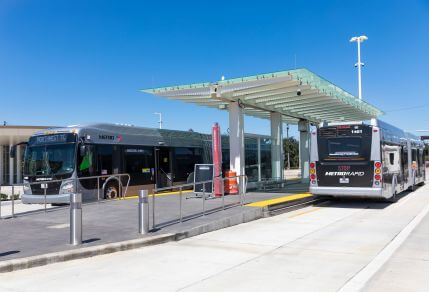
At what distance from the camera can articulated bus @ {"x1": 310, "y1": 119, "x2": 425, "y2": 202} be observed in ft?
47.4

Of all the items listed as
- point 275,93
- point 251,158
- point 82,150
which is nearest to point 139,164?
point 82,150

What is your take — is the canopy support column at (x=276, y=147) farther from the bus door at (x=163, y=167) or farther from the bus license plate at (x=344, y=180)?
the bus license plate at (x=344, y=180)

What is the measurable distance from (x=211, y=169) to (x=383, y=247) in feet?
25.1

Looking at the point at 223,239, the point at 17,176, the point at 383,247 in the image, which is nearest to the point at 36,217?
the point at 223,239

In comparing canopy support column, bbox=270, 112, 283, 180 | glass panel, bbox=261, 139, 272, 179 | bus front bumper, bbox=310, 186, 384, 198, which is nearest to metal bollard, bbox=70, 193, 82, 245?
bus front bumper, bbox=310, 186, 384, 198

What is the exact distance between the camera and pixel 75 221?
802cm

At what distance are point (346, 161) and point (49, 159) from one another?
406 inches

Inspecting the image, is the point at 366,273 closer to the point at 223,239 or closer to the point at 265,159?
the point at 223,239

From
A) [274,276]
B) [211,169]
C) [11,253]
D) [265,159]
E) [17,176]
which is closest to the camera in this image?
[274,276]

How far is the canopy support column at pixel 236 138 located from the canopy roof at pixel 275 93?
0.45m

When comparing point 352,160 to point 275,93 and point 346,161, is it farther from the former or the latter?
point 275,93

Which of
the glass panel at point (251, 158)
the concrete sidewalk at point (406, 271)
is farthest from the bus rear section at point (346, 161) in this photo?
the concrete sidewalk at point (406, 271)

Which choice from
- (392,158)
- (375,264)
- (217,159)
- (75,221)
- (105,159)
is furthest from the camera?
(392,158)

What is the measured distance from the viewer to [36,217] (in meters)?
11.6
